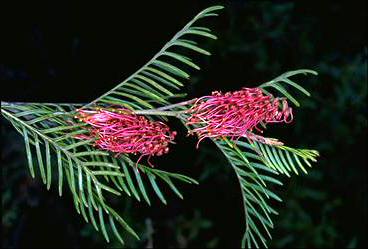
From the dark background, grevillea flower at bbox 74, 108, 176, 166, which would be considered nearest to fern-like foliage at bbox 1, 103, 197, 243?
grevillea flower at bbox 74, 108, 176, 166

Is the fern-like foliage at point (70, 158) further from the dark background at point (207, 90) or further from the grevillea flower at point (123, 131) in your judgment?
the dark background at point (207, 90)

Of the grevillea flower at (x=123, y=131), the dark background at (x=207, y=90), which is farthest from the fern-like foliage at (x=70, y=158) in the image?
the dark background at (x=207, y=90)

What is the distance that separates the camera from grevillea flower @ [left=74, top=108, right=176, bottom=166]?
45 centimetres

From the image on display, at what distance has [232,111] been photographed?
1.50 feet

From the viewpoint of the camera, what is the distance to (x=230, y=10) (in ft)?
4.25

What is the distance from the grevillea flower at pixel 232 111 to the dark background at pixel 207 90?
29.3 inches

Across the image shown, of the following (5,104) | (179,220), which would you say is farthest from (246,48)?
(5,104)

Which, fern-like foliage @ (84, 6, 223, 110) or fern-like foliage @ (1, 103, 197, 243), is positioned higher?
fern-like foliage @ (84, 6, 223, 110)

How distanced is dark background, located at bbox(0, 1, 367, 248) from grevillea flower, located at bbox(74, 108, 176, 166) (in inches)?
29.3

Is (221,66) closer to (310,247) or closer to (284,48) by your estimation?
(284,48)

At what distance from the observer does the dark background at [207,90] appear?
1.22 metres

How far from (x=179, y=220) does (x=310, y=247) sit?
491 millimetres

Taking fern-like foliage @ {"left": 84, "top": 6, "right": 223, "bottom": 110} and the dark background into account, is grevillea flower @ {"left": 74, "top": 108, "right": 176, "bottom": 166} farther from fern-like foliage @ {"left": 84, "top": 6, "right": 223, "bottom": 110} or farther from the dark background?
the dark background

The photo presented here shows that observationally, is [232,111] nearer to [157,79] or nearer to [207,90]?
[157,79]
